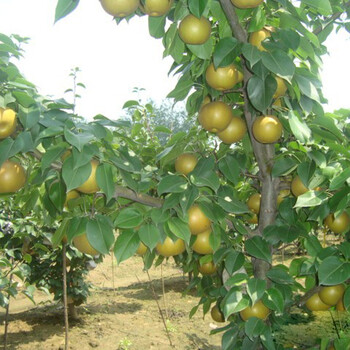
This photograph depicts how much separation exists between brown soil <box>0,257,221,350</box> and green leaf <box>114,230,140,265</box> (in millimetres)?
2661

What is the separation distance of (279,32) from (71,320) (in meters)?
5.22

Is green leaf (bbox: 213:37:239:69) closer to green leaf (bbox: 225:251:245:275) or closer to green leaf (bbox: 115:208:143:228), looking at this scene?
green leaf (bbox: 115:208:143:228)

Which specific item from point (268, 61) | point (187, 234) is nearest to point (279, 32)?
point (268, 61)

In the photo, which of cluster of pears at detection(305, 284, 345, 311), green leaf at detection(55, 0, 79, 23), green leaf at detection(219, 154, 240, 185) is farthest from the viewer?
green leaf at detection(219, 154, 240, 185)

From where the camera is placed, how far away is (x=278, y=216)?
171 cm

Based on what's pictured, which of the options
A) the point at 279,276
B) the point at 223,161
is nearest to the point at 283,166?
the point at 223,161

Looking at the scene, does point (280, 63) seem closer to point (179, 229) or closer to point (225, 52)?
point (225, 52)

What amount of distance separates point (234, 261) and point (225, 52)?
31.2 inches

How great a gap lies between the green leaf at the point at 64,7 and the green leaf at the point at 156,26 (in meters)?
0.42

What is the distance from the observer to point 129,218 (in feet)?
4.13

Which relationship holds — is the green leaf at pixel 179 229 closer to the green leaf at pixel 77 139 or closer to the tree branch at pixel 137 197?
the tree branch at pixel 137 197

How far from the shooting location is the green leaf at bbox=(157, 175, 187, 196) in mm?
1221

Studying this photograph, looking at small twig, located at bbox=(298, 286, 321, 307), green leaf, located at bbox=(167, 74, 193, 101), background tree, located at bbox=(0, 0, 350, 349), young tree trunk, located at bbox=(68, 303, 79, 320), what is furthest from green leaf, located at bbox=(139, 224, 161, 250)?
young tree trunk, located at bbox=(68, 303, 79, 320)

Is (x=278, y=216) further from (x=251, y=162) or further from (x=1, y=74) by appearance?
(x=1, y=74)
